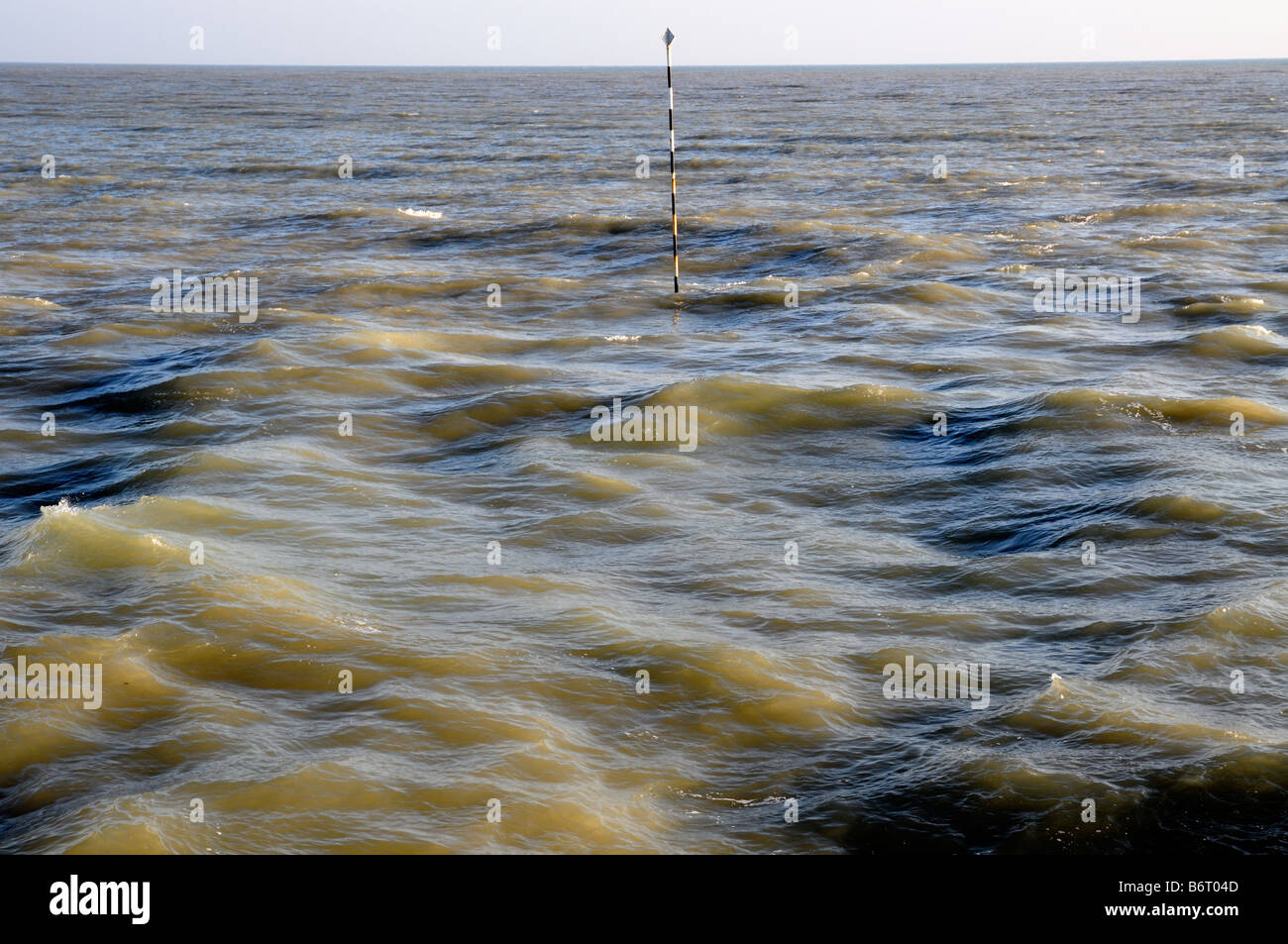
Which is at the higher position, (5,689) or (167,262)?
(167,262)

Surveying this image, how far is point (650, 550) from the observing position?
9492mm

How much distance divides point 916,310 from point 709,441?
6.85 metres

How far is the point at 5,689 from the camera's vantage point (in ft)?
23.9

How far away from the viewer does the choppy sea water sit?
6316 millimetres

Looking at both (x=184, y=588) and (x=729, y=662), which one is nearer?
(x=729, y=662)

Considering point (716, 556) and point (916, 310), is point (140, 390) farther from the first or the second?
point (916, 310)

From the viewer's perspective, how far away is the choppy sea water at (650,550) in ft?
20.7

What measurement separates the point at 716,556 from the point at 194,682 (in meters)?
3.58

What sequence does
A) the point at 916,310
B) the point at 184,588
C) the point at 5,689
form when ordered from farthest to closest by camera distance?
the point at 916,310, the point at 184,588, the point at 5,689

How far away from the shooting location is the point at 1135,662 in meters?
7.50
